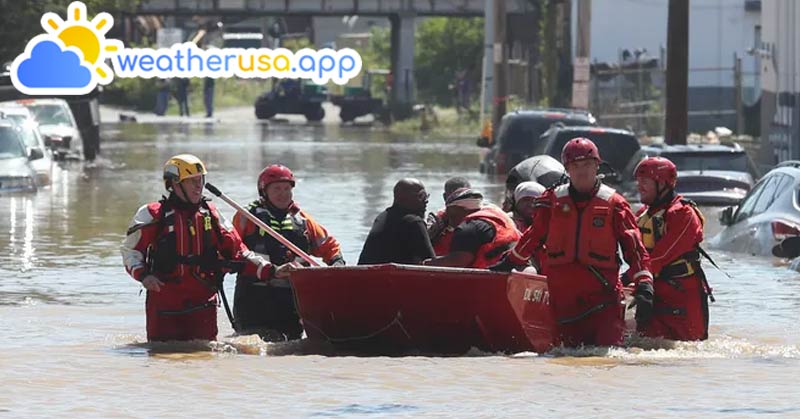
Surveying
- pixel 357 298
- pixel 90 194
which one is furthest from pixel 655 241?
pixel 90 194

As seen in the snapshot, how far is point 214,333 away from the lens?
45.3 ft

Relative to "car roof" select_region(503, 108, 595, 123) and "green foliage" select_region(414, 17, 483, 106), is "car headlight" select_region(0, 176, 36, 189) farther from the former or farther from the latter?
"green foliage" select_region(414, 17, 483, 106)

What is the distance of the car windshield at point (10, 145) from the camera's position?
3325cm

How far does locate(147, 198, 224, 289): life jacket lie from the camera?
43.8 feet

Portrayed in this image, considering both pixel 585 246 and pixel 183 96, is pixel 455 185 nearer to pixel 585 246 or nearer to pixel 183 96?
pixel 585 246

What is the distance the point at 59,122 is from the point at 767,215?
25.6 meters

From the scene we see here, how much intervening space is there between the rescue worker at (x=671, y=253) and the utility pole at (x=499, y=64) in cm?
3939

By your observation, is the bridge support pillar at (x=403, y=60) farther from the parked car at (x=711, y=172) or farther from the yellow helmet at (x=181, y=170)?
the yellow helmet at (x=181, y=170)

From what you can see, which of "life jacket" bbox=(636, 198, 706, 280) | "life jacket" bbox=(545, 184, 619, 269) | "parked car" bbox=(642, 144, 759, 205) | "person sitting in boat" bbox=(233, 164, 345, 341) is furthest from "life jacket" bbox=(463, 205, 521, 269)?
"parked car" bbox=(642, 144, 759, 205)

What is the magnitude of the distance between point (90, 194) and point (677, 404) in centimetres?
2409

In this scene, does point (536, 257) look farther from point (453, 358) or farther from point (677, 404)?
point (677, 404)

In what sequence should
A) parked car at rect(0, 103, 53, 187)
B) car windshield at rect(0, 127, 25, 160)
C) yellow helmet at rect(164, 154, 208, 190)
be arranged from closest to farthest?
yellow helmet at rect(164, 154, 208, 190), car windshield at rect(0, 127, 25, 160), parked car at rect(0, 103, 53, 187)

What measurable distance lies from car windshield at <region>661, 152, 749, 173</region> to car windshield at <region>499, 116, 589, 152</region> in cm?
815

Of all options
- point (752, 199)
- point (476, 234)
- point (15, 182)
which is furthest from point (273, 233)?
point (15, 182)
